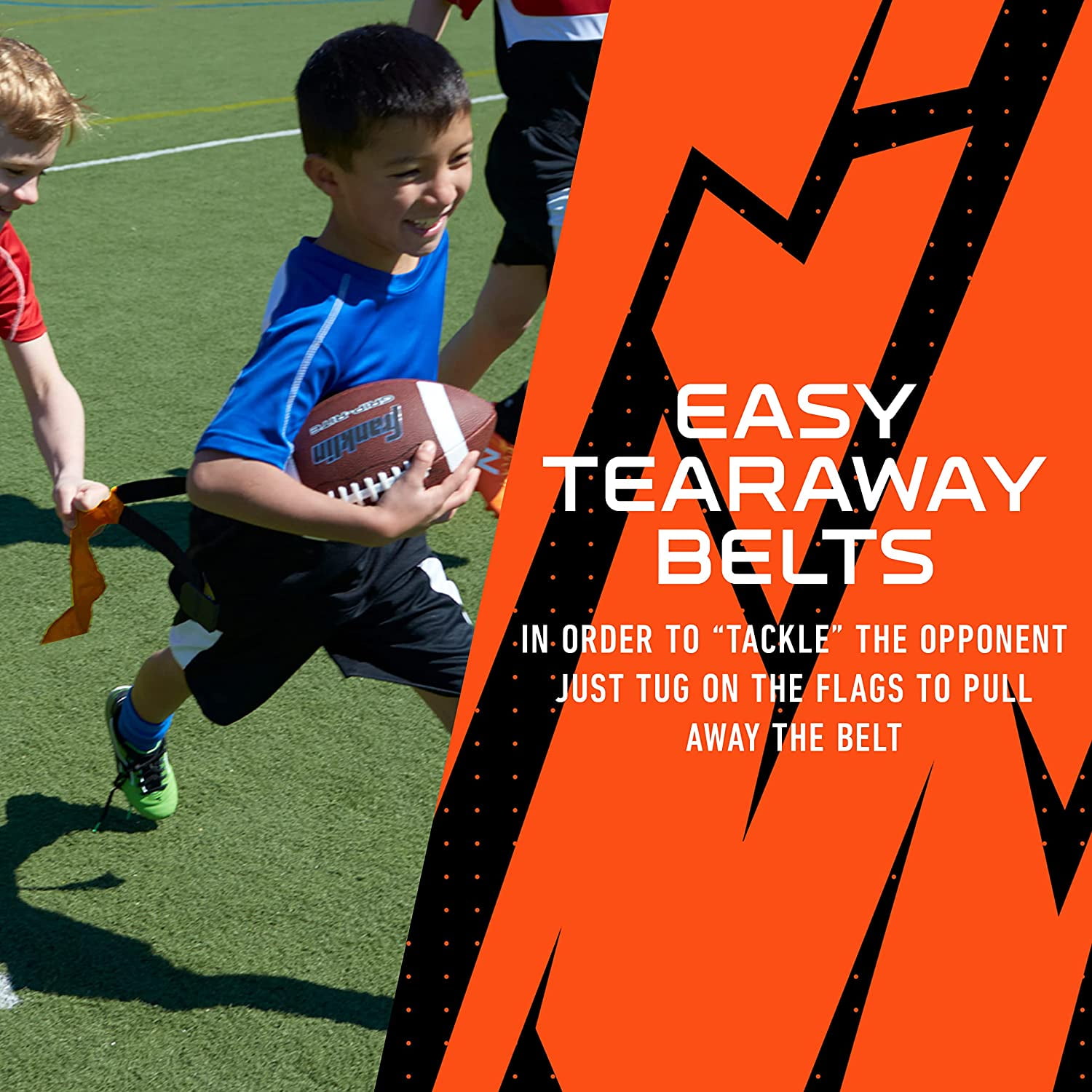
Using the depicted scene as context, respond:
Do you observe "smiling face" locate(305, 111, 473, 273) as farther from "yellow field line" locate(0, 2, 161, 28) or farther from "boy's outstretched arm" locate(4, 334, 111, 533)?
"yellow field line" locate(0, 2, 161, 28)

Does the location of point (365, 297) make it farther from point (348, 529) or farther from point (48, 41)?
point (48, 41)

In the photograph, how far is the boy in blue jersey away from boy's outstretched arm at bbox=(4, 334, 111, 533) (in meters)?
0.23

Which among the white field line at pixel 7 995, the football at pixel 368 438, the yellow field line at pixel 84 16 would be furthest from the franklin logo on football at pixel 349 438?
the yellow field line at pixel 84 16

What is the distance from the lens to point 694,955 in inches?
119

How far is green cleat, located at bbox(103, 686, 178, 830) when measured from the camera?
3146 millimetres

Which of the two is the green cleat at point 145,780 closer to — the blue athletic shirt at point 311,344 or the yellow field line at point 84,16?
the blue athletic shirt at point 311,344

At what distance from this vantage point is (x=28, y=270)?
3.29 meters

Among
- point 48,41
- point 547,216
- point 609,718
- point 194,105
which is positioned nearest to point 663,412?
point 547,216

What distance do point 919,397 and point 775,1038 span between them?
7.56 ft

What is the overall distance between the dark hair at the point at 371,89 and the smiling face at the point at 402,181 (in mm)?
18

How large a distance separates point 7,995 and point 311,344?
1312 mm

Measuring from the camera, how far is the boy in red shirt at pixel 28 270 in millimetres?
2852

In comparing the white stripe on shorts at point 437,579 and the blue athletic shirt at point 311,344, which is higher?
the blue athletic shirt at point 311,344

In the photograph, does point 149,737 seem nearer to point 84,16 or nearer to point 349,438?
point 349,438
